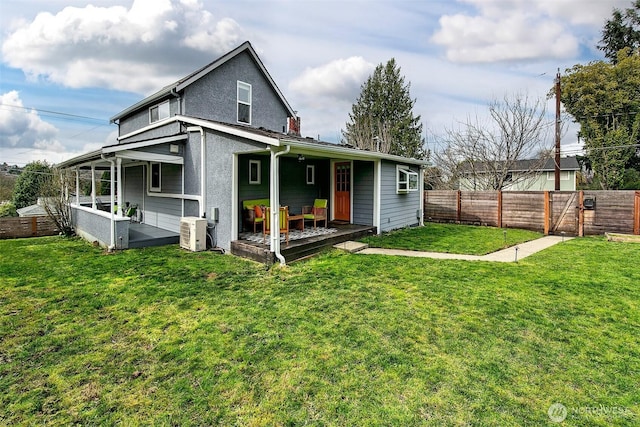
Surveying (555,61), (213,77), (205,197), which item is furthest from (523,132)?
(205,197)

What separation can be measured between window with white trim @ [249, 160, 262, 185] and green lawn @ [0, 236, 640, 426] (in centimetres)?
375

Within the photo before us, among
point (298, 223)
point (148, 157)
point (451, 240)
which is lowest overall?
point (451, 240)

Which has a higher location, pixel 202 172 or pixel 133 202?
pixel 202 172

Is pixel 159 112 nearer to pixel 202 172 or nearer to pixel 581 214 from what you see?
pixel 202 172

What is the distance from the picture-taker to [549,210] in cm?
1166

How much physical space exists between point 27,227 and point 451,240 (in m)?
14.7

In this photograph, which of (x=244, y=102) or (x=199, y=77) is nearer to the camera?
(x=199, y=77)

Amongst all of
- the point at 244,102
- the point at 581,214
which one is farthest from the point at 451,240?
the point at 244,102

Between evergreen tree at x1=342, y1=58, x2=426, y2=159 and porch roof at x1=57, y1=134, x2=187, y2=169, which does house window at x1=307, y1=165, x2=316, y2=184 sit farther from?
evergreen tree at x1=342, y1=58, x2=426, y2=159

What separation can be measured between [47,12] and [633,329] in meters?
16.3

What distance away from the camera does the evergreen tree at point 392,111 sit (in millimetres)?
28766

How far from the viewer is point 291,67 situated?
48.5ft

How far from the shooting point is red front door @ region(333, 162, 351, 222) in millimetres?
10891

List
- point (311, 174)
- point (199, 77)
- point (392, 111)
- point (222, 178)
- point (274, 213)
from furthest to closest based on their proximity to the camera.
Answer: point (392, 111)
point (311, 174)
point (199, 77)
point (222, 178)
point (274, 213)
